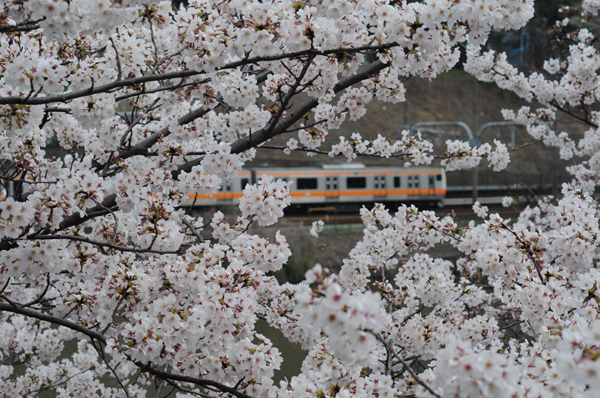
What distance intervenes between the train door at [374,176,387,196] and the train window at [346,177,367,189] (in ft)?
1.68

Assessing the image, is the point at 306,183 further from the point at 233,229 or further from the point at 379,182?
the point at 233,229

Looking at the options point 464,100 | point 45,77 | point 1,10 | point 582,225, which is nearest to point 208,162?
point 45,77

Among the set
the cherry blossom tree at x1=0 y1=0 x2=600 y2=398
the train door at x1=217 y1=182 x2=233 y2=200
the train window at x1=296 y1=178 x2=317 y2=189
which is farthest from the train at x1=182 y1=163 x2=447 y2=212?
the cherry blossom tree at x1=0 y1=0 x2=600 y2=398

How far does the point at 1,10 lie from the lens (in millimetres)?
2377

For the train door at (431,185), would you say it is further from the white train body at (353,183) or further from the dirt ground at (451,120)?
the dirt ground at (451,120)

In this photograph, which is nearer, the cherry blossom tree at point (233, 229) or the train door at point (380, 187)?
the cherry blossom tree at point (233, 229)

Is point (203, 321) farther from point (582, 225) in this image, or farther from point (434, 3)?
point (582, 225)

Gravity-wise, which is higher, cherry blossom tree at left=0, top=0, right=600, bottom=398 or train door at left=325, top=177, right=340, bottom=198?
train door at left=325, top=177, right=340, bottom=198

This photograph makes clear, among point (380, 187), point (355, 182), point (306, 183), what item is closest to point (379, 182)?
point (380, 187)

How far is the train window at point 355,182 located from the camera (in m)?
20.3

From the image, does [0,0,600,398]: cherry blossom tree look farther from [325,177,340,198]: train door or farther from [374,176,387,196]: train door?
[374,176,387,196]: train door

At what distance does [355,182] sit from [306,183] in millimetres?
2013

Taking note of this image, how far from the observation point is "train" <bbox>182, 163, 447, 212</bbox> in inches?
771

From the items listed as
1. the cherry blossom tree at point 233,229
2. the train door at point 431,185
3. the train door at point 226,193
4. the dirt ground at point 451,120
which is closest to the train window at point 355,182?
the train door at point 431,185
